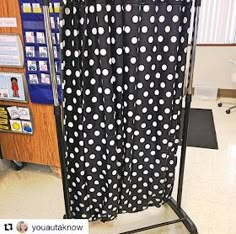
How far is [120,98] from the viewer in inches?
53.2

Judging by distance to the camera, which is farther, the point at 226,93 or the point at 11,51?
the point at 226,93

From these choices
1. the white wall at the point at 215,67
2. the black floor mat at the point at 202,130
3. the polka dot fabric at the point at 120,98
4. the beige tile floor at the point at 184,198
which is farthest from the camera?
the white wall at the point at 215,67

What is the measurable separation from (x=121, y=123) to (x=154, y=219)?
889 millimetres

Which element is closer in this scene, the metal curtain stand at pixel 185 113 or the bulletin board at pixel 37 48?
the metal curtain stand at pixel 185 113

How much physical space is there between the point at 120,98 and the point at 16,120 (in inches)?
44.7

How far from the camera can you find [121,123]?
140 centimetres

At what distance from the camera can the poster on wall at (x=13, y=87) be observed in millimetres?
1980

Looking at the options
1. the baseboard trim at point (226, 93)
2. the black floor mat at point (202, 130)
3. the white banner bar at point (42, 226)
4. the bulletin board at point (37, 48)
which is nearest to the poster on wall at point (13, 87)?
the bulletin board at point (37, 48)

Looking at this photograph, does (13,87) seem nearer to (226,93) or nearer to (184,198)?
(184,198)

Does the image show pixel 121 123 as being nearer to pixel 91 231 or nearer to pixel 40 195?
pixel 91 231

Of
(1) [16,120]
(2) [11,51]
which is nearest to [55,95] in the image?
(2) [11,51]

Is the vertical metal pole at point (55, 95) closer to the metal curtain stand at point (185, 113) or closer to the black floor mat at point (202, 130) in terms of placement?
the metal curtain stand at point (185, 113)

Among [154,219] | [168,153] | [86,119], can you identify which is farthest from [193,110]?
[86,119]

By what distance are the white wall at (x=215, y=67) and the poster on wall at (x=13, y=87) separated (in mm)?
3063
